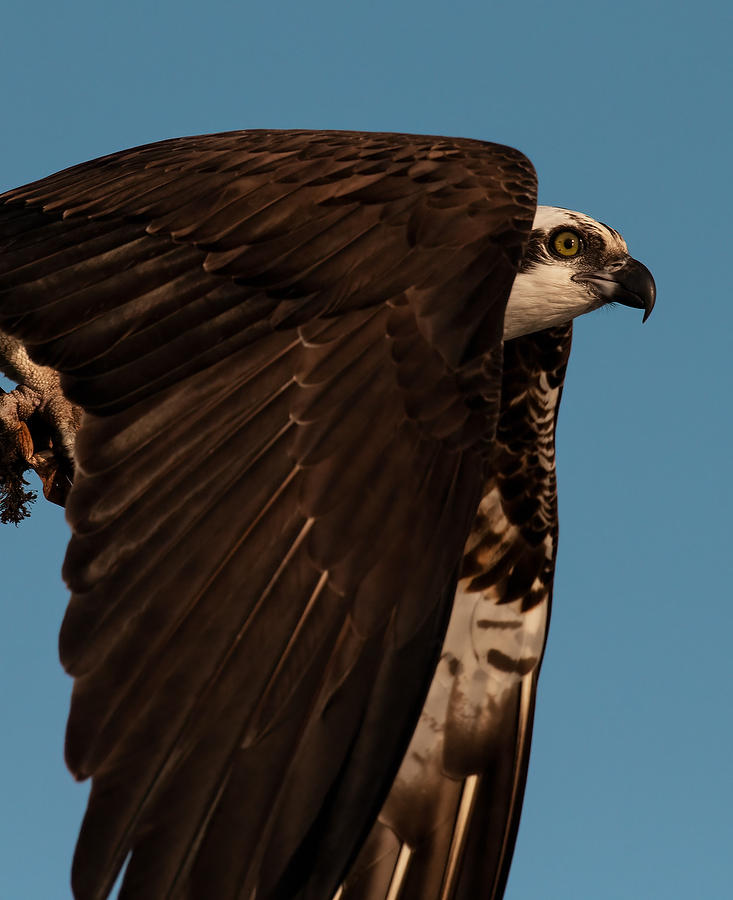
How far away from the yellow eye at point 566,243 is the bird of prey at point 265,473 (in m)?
1.69

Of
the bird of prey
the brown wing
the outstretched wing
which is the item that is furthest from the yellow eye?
the brown wing

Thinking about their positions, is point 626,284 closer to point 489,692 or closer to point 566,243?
point 566,243

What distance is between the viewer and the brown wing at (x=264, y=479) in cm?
384

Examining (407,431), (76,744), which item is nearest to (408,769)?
(407,431)

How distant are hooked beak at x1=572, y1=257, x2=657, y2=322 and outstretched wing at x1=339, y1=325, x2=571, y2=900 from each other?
35 centimetres

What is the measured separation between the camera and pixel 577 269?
742 cm

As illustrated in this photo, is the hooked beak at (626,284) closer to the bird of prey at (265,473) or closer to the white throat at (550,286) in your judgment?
the white throat at (550,286)

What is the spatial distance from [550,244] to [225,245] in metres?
2.87

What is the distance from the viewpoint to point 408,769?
6543mm

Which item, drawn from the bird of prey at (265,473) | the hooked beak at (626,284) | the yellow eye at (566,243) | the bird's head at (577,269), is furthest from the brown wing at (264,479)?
the hooked beak at (626,284)

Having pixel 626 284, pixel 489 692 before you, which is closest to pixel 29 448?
pixel 489 692

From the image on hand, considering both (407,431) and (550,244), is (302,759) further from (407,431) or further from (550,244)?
(550,244)

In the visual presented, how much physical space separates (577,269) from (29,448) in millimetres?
3383

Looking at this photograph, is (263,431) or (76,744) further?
(263,431)
